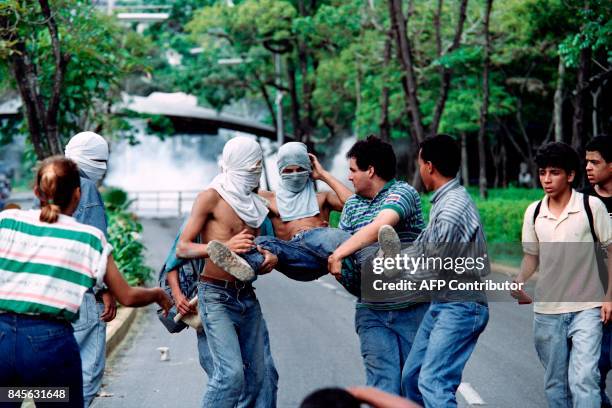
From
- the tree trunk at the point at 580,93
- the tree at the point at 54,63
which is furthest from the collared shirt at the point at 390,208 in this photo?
the tree trunk at the point at 580,93

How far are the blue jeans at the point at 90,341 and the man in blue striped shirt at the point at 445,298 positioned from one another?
1.79m

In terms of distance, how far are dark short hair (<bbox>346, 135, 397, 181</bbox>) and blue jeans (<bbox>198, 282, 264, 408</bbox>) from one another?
966 millimetres

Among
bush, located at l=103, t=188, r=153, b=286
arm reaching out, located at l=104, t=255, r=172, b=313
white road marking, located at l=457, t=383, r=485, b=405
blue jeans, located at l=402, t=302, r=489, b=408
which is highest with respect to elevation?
arm reaching out, located at l=104, t=255, r=172, b=313

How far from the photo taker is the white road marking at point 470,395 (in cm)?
855

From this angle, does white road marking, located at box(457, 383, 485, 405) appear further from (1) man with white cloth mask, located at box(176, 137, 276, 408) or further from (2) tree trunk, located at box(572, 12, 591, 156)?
(2) tree trunk, located at box(572, 12, 591, 156)

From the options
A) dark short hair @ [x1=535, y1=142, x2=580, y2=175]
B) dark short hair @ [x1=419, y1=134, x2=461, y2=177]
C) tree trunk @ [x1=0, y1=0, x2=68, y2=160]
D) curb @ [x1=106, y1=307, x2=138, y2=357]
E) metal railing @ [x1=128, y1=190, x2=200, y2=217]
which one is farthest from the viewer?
metal railing @ [x1=128, y1=190, x2=200, y2=217]

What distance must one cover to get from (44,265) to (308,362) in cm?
610

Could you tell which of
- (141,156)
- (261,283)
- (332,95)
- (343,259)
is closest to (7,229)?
(343,259)

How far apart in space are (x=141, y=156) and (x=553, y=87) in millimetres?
40154

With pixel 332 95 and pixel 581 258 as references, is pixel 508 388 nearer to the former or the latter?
pixel 581 258

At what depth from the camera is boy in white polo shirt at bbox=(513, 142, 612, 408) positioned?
6.36 metres

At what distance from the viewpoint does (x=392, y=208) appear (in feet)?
20.2

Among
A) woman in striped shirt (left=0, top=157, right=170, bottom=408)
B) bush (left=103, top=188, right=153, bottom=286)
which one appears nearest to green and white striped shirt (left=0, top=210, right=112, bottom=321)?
woman in striped shirt (left=0, top=157, right=170, bottom=408)

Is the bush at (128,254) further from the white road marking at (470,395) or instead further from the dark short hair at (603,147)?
the dark short hair at (603,147)
